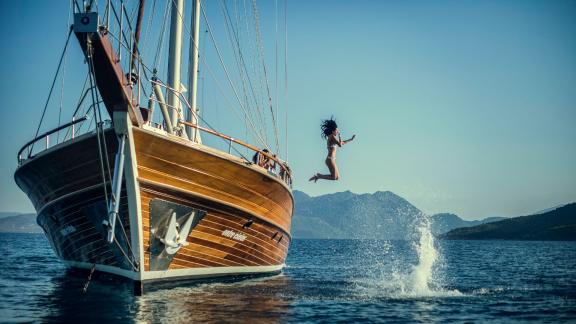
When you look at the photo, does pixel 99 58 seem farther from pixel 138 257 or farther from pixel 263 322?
pixel 263 322

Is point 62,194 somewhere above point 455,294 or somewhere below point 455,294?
above

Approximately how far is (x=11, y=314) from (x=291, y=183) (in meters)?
10.4

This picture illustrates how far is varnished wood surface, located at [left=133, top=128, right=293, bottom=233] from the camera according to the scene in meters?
10.9

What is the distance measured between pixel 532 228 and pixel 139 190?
160 m

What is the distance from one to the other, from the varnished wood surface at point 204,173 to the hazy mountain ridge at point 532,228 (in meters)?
141

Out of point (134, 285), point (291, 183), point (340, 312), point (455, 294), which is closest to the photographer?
point (340, 312)

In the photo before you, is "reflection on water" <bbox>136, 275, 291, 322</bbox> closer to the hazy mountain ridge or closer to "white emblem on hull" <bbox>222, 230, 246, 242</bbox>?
"white emblem on hull" <bbox>222, 230, 246, 242</bbox>

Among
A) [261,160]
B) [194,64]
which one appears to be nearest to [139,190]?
[261,160]

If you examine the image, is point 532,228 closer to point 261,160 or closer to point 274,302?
point 261,160

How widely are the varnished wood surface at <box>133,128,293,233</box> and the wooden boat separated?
0.07ft

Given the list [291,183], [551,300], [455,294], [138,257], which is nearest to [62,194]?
[138,257]

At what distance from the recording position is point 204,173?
11867 mm

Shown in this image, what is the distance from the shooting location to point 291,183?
1844 centimetres

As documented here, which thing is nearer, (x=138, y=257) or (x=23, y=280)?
(x=138, y=257)
